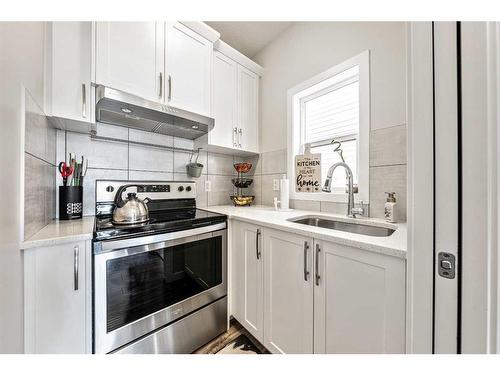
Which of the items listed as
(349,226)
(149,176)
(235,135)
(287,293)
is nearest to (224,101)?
(235,135)

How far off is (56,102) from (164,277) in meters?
1.15

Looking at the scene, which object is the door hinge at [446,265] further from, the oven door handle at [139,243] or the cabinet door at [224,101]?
the cabinet door at [224,101]

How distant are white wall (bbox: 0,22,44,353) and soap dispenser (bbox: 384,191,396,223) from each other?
5.47ft

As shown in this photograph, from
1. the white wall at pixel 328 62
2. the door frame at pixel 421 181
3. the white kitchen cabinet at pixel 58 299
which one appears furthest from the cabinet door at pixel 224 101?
the door frame at pixel 421 181

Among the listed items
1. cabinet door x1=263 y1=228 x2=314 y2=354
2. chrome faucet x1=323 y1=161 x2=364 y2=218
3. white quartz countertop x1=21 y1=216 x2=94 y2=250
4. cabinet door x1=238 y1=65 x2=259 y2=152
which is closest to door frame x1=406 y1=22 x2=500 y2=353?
cabinet door x1=263 y1=228 x2=314 y2=354

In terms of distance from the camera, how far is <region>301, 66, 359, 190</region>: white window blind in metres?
1.51

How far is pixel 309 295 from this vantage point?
995mm

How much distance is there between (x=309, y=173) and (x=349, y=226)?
46 centimetres

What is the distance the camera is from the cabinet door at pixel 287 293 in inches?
39.4

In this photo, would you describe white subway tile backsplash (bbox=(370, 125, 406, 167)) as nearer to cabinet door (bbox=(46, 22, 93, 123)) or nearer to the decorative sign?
the decorative sign

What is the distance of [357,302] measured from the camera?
32.1 inches

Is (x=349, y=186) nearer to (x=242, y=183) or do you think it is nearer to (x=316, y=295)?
(x=316, y=295)
